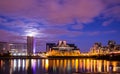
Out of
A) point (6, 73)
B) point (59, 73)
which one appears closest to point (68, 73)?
point (59, 73)

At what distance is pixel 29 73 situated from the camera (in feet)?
235

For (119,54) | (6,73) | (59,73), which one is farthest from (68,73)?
(119,54)

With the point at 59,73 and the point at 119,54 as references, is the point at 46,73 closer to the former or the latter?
the point at 59,73

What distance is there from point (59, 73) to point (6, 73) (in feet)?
44.2

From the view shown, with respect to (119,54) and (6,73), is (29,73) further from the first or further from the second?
(119,54)

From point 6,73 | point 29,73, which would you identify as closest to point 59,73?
point 29,73

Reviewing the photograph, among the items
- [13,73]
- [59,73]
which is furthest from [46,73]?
[13,73]

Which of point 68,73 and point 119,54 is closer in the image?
point 68,73

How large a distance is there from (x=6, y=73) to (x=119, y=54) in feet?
366

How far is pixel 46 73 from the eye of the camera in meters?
72.6

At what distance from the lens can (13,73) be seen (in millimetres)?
70688

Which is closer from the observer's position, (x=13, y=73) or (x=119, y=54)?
(x=13, y=73)

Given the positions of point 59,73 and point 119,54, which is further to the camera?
→ point 119,54

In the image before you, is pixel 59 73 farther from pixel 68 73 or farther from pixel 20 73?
pixel 20 73
